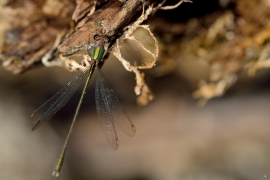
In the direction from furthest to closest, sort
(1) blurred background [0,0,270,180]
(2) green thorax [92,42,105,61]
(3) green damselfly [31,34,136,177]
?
(1) blurred background [0,0,270,180], (3) green damselfly [31,34,136,177], (2) green thorax [92,42,105,61]

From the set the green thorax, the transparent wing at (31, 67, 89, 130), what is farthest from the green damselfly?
the green thorax

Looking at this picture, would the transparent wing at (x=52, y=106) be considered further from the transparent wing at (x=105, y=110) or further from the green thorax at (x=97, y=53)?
the green thorax at (x=97, y=53)

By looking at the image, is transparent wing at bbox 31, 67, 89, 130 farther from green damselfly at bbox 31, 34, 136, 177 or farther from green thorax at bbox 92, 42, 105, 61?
green thorax at bbox 92, 42, 105, 61

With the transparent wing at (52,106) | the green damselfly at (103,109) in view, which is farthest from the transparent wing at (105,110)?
the transparent wing at (52,106)

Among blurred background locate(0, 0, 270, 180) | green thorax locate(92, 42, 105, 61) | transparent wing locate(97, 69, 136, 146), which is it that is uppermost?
green thorax locate(92, 42, 105, 61)

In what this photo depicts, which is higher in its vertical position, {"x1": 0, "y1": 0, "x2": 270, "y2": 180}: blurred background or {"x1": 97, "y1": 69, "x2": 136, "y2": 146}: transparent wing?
{"x1": 97, "y1": 69, "x2": 136, "y2": 146}: transparent wing

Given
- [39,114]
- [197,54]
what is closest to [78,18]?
[39,114]

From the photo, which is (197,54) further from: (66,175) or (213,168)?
(66,175)

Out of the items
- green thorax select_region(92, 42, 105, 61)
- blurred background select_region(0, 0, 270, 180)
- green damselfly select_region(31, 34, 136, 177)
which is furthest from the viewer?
blurred background select_region(0, 0, 270, 180)

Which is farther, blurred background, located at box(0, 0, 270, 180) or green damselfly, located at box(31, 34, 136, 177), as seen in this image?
blurred background, located at box(0, 0, 270, 180)
